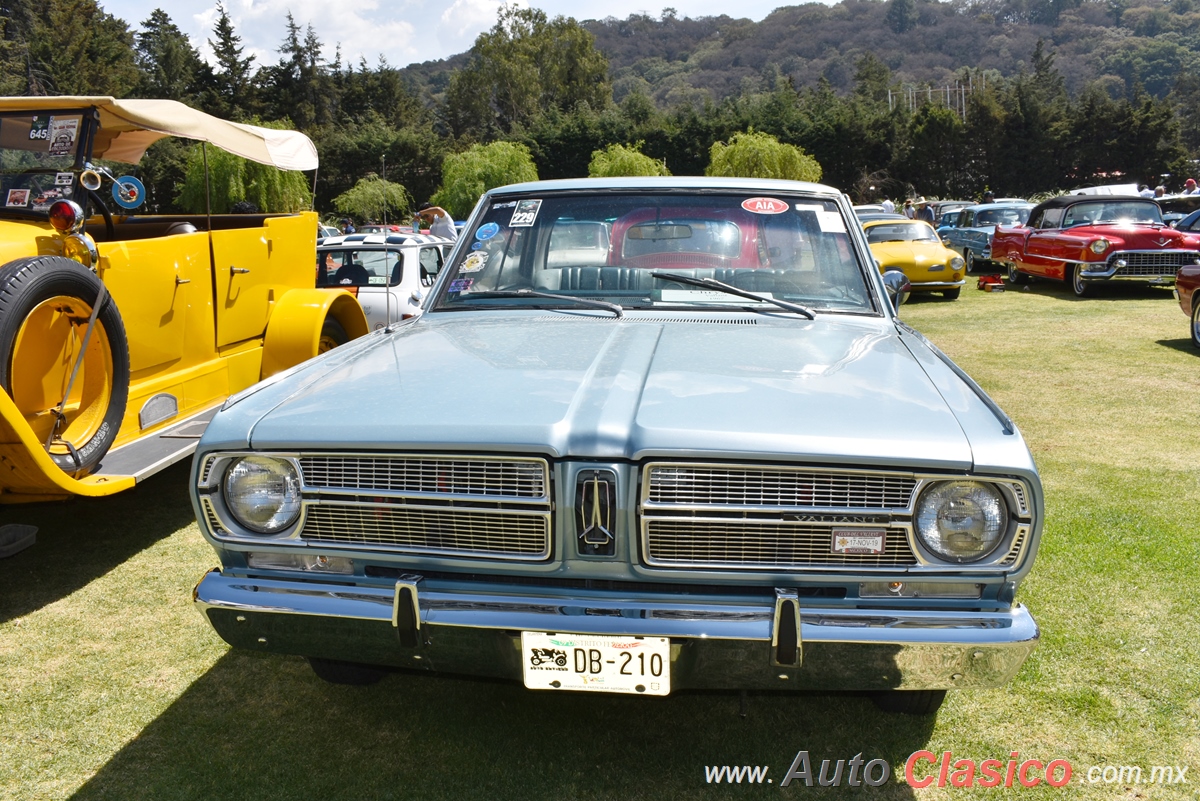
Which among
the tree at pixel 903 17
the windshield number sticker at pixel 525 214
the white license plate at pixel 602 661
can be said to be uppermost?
the tree at pixel 903 17

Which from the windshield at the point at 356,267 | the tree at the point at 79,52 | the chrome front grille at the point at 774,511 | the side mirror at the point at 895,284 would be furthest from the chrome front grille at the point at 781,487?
the tree at the point at 79,52

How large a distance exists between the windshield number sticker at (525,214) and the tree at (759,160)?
40.0 m

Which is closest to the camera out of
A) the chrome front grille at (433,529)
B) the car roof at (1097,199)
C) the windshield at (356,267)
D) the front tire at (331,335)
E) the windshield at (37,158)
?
the chrome front grille at (433,529)

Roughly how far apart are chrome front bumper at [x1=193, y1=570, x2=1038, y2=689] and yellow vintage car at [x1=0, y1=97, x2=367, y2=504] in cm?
215

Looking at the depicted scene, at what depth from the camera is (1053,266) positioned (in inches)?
613

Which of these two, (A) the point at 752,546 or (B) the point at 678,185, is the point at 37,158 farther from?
(A) the point at 752,546

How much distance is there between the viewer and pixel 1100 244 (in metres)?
14.5

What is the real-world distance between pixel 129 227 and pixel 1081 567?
19.0ft

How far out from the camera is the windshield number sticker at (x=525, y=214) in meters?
3.95

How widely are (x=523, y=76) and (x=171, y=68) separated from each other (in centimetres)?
2987

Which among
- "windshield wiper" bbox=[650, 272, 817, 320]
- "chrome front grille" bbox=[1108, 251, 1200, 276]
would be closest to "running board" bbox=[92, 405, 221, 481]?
"windshield wiper" bbox=[650, 272, 817, 320]

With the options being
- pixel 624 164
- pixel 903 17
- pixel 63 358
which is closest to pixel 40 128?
pixel 63 358

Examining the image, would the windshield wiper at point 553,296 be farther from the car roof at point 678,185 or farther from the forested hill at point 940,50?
the forested hill at point 940,50

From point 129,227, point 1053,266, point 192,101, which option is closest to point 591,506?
point 129,227
